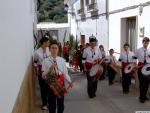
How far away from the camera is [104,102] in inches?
394

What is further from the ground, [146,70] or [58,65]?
[58,65]

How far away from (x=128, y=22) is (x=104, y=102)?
16.2 ft

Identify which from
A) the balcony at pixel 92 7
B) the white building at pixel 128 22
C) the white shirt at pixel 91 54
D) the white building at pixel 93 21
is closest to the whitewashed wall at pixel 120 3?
the white building at pixel 128 22

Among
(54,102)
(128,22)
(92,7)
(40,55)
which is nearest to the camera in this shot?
(54,102)

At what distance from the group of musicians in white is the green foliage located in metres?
42.4

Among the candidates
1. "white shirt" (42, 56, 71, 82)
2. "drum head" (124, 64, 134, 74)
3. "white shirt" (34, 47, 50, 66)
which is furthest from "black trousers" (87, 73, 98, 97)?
"white shirt" (42, 56, 71, 82)

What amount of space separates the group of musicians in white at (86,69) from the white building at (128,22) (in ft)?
3.72

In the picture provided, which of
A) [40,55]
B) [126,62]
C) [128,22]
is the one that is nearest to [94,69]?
[126,62]

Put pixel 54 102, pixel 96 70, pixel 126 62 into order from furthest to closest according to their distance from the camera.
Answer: pixel 126 62 < pixel 96 70 < pixel 54 102

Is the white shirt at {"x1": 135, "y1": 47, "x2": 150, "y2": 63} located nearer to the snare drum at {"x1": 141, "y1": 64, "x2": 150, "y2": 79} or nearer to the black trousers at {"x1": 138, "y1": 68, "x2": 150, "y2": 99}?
the black trousers at {"x1": 138, "y1": 68, "x2": 150, "y2": 99}

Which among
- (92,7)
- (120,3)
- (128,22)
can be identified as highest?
(92,7)

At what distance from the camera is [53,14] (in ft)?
188

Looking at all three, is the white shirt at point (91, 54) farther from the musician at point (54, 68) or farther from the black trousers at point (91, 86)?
the musician at point (54, 68)

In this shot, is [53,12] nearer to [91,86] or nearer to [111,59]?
[111,59]
